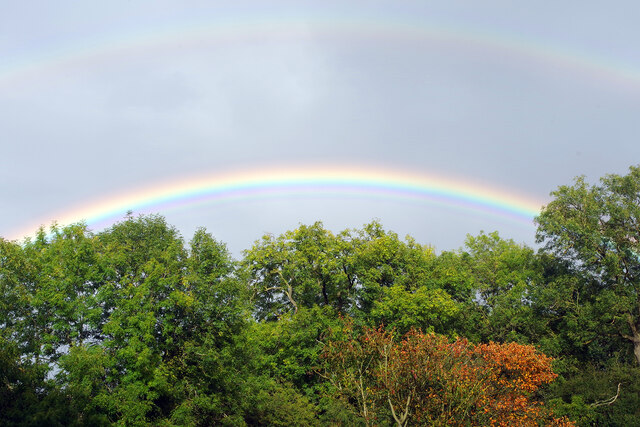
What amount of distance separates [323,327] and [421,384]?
1886cm

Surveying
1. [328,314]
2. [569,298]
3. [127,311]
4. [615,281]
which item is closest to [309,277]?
[328,314]

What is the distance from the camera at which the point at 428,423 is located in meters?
18.3

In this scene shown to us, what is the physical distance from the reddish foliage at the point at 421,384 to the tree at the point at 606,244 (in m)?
17.3

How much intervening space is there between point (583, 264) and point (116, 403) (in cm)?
3228

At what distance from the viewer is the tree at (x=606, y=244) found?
119 feet

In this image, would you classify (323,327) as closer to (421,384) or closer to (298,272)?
(298,272)

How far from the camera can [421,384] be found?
18.6m

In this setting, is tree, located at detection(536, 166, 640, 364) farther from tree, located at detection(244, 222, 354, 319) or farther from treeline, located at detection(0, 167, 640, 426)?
tree, located at detection(244, 222, 354, 319)

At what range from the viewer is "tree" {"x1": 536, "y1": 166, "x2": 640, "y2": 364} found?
36.2 meters

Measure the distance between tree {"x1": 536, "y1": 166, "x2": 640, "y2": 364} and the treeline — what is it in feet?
0.45

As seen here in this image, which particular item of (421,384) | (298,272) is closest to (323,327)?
(298,272)

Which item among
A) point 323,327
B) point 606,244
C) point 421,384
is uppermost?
point 606,244

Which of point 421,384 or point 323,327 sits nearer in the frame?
point 421,384

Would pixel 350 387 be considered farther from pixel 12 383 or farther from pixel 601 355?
pixel 601 355
